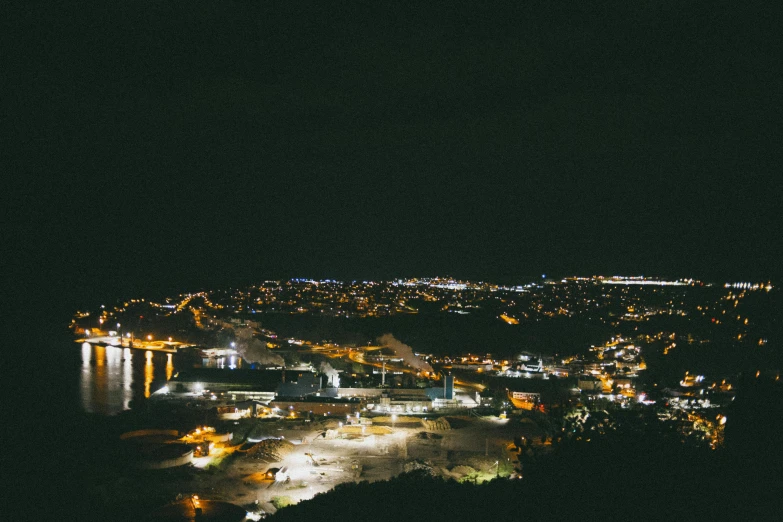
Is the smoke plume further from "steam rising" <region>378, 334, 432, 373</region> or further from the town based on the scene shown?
"steam rising" <region>378, 334, 432, 373</region>

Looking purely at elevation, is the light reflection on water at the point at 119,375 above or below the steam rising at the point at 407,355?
below

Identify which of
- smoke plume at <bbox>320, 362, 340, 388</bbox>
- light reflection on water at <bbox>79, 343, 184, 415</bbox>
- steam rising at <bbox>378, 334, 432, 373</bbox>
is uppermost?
smoke plume at <bbox>320, 362, 340, 388</bbox>

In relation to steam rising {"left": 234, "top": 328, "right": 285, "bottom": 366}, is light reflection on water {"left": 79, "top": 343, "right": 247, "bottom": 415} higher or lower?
lower

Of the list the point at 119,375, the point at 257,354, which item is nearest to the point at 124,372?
the point at 119,375

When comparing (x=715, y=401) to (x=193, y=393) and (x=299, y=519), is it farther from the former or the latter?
(x=193, y=393)

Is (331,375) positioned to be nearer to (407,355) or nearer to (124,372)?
(407,355)

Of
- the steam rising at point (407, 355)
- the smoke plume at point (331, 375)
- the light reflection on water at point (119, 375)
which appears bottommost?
the light reflection on water at point (119, 375)

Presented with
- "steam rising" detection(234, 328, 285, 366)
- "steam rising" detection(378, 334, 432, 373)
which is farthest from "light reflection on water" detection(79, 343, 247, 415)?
"steam rising" detection(378, 334, 432, 373)

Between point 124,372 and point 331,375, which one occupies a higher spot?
point 331,375

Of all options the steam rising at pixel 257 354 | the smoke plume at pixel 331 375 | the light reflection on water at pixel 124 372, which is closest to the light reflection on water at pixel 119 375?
the light reflection on water at pixel 124 372

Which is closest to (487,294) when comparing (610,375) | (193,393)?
(610,375)

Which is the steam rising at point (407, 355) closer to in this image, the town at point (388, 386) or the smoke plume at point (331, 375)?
the town at point (388, 386)

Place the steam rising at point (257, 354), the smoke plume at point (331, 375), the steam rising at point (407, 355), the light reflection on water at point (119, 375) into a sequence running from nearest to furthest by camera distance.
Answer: the light reflection on water at point (119, 375) → the smoke plume at point (331, 375) → the steam rising at point (257, 354) → the steam rising at point (407, 355)
